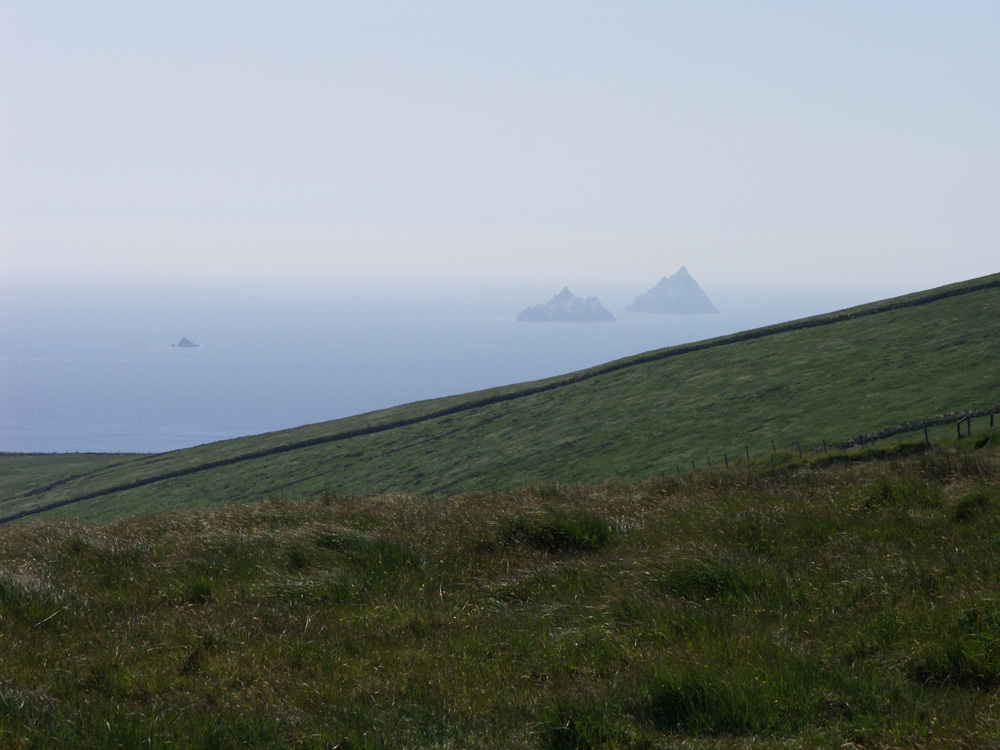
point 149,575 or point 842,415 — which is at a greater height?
point 149,575

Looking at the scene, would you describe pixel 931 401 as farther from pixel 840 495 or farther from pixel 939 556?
pixel 939 556

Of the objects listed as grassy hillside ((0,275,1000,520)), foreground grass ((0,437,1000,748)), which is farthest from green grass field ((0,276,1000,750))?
grassy hillside ((0,275,1000,520))

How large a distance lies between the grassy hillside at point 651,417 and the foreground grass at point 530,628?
2754 cm

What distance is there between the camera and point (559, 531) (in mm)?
9156

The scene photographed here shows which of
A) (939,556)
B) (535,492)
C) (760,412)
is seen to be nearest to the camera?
(939,556)

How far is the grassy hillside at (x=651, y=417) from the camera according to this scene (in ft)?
128

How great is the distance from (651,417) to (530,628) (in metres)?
46.3

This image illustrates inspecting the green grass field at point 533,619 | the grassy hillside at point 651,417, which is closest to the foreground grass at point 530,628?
the green grass field at point 533,619

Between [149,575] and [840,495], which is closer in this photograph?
[149,575]

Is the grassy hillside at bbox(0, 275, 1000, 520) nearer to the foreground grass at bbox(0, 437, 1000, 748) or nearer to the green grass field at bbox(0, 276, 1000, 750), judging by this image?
the green grass field at bbox(0, 276, 1000, 750)

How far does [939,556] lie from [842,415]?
34.4 m

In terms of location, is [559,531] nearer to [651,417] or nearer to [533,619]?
[533,619]

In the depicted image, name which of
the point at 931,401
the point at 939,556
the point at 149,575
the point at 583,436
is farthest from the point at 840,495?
the point at 583,436

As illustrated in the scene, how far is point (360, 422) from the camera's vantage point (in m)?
85.0
